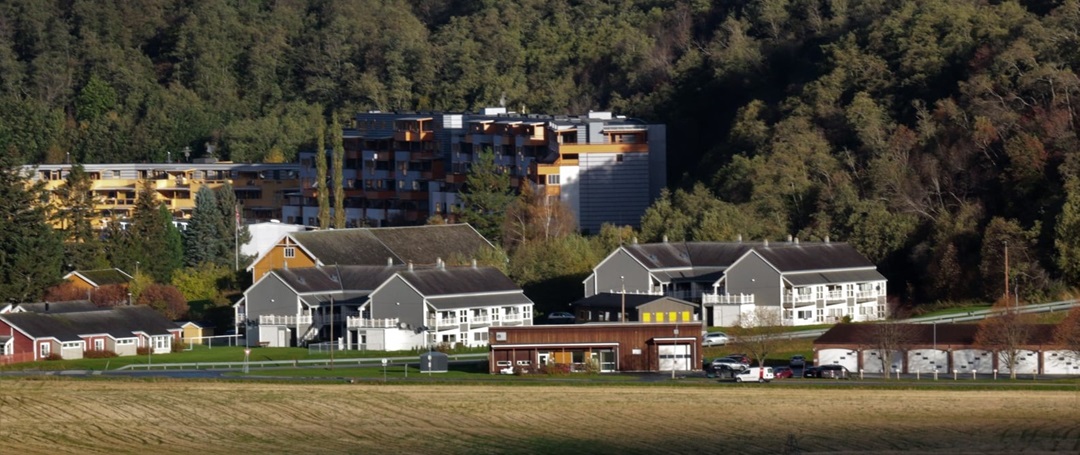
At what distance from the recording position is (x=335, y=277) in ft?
246

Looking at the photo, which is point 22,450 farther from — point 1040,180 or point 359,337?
point 1040,180

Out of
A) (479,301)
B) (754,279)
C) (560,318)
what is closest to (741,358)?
A: (754,279)

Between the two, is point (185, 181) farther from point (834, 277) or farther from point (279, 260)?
point (834, 277)

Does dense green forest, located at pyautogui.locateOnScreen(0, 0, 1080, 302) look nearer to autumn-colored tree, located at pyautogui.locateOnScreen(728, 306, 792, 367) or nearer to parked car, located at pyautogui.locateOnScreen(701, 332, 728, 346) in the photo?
autumn-colored tree, located at pyautogui.locateOnScreen(728, 306, 792, 367)

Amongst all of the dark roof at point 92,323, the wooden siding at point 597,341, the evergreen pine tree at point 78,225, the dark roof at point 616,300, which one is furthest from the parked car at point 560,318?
the evergreen pine tree at point 78,225

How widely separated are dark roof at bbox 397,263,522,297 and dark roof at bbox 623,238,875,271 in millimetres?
4795

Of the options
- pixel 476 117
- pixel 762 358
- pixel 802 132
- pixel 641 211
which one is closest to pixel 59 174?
pixel 476 117

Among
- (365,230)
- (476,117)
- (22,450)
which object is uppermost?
(476,117)

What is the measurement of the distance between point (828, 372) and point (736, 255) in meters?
16.5

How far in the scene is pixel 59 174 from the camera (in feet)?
402

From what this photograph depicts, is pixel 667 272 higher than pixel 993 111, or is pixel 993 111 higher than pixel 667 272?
pixel 993 111

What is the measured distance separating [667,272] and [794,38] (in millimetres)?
38118

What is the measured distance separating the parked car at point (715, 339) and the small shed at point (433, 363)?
8.50m

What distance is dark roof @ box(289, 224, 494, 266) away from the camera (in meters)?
81.2
